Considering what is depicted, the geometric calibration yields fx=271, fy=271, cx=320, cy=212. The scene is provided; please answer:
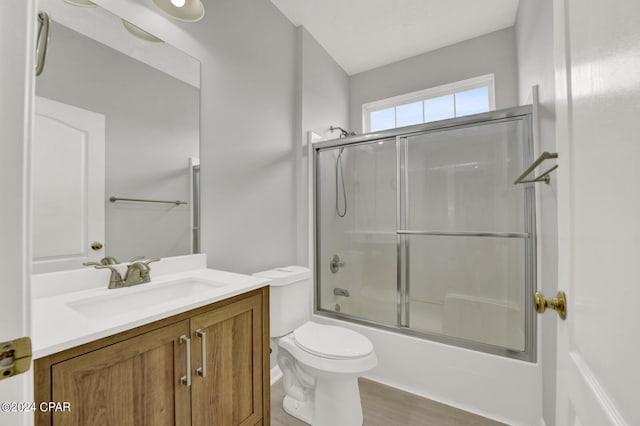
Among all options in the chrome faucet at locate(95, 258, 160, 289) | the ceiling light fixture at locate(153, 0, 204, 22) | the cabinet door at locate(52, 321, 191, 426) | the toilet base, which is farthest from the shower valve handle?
the ceiling light fixture at locate(153, 0, 204, 22)

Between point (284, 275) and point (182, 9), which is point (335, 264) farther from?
point (182, 9)

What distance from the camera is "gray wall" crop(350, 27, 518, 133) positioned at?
2418mm

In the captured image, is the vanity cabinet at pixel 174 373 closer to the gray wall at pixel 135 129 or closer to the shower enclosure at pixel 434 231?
the gray wall at pixel 135 129

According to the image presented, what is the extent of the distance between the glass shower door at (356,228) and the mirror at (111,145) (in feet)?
3.94

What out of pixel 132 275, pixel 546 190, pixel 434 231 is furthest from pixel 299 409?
pixel 546 190

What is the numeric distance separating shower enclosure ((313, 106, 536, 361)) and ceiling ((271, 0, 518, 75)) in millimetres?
1000

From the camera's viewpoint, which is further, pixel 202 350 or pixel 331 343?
pixel 331 343

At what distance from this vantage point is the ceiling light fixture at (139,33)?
49.6 inches

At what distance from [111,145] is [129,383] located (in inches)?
38.2

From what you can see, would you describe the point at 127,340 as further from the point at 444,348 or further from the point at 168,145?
the point at 444,348

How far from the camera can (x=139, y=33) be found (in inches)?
51.3

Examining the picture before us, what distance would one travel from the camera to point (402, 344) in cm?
192

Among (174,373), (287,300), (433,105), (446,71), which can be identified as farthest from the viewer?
(433,105)

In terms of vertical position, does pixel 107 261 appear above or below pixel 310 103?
below
